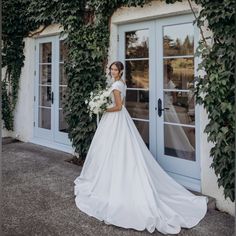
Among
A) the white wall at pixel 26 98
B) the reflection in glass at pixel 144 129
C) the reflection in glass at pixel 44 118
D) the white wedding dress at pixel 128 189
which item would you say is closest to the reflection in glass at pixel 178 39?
the white wedding dress at pixel 128 189

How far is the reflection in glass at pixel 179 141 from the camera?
3.94m

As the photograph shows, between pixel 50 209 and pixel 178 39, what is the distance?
2556 millimetres

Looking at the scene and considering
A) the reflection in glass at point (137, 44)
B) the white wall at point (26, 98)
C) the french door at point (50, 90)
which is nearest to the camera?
the reflection in glass at point (137, 44)

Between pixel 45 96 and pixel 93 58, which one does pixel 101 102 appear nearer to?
pixel 93 58

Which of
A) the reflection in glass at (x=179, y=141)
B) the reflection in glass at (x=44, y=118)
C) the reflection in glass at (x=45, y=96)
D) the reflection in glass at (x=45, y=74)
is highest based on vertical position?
the reflection in glass at (x=45, y=74)

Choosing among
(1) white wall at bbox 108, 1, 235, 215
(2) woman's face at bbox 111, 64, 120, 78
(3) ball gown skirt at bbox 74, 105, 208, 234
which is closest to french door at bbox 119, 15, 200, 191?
(1) white wall at bbox 108, 1, 235, 215

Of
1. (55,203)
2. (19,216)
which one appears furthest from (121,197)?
(19,216)

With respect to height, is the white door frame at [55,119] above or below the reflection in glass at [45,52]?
below

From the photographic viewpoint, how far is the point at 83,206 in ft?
11.1

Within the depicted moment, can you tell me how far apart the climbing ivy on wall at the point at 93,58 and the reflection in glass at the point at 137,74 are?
1.37ft

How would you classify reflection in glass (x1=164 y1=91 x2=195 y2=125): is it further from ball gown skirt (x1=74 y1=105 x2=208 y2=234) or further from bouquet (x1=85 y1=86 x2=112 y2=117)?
bouquet (x1=85 y1=86 x2=112 y2=117)

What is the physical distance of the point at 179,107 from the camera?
4047 millimetres

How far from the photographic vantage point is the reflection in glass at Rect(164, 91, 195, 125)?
12.9ft

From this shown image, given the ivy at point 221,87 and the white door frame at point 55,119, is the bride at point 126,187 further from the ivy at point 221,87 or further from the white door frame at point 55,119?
the white door frame at point 55,119
